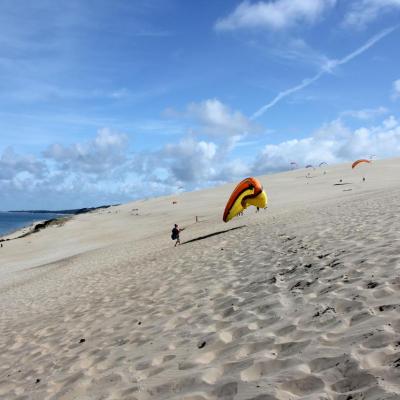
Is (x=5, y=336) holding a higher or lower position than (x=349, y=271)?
lower

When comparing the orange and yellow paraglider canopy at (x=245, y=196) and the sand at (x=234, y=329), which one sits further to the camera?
the orange and yellow paraglider canopy at (x=245, y=196)

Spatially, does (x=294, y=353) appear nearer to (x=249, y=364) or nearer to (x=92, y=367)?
(x=249, y=364)

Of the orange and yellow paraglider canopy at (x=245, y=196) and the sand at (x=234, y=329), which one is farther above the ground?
the orange and yellow paraglider canopy at (x=245, y=196)

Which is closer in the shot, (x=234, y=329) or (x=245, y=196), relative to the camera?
(x=234, y=329)

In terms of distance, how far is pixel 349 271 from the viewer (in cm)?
916

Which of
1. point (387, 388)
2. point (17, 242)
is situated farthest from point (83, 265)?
point (17, 242)

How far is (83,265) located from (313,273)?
60.6ft

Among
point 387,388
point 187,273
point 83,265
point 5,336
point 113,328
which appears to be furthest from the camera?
point 83,265

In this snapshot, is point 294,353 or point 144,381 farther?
point 144,381

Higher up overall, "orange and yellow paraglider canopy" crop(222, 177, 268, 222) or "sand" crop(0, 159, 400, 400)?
"orange and yellow paraglider canopy" crop(222, 177, 268, 222)

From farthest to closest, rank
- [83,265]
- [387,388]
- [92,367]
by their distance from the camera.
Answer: [83,265], [92,367], [387,388]

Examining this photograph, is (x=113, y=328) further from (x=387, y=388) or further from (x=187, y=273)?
(x=387, y=388)

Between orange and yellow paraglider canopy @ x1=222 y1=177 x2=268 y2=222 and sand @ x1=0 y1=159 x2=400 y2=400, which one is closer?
sand @ x1=0 y1=159 x2=400 y2=400

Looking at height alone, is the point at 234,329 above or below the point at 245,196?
below
